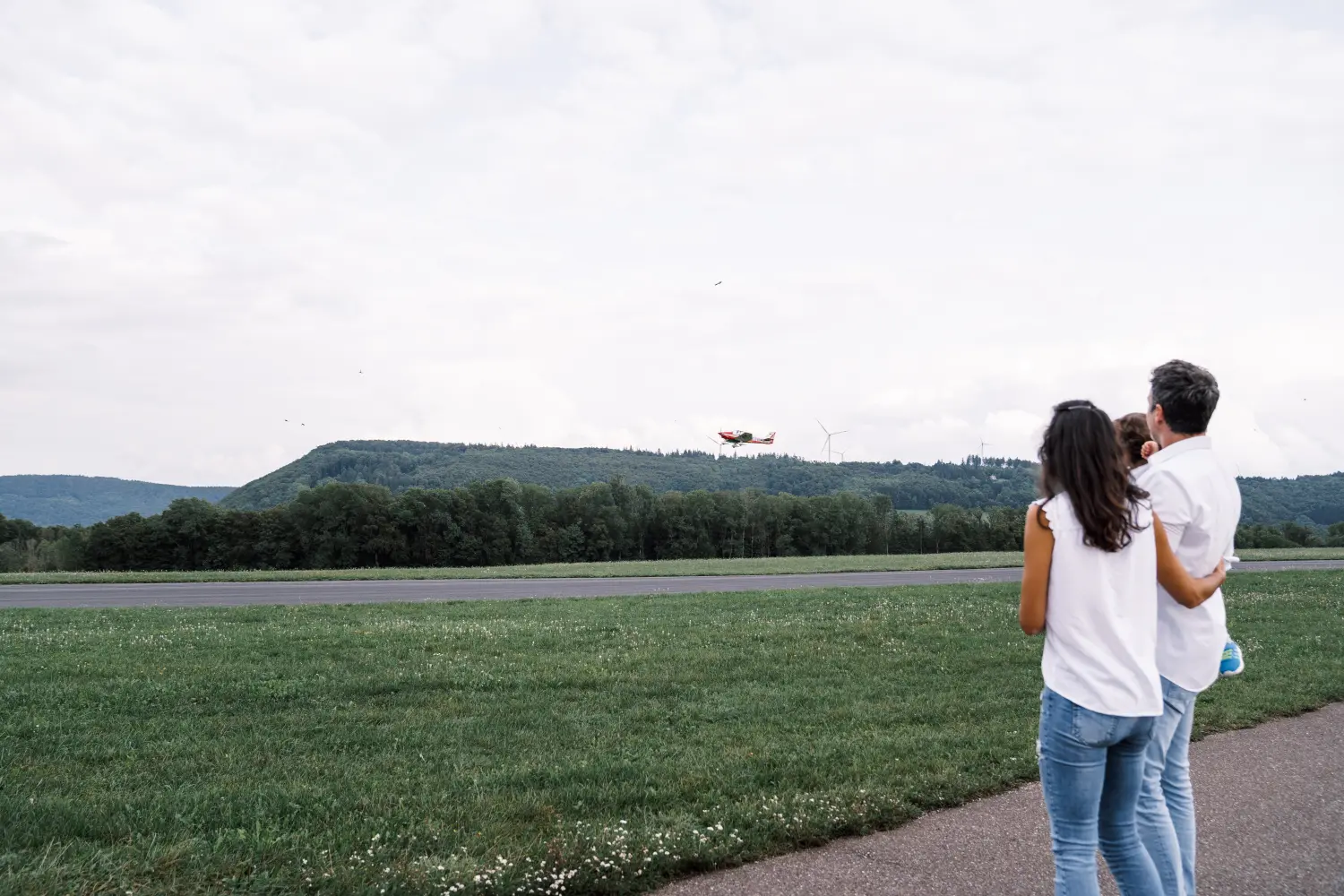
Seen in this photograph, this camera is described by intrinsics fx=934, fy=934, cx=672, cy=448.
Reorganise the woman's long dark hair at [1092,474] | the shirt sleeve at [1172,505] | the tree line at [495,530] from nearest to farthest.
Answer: the woman's long dark hair at [1092,474], the shirt sleeve at [1172,505], the tree line at [495,530]

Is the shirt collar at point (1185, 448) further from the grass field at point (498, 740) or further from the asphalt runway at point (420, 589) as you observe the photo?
the asphalt runway at point (420, 589)

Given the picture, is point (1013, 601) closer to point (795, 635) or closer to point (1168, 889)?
point (795, 635)

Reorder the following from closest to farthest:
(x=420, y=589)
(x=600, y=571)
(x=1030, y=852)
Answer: (x=1030, y=852) < (x=420, y=589) < (x=600, y=571)

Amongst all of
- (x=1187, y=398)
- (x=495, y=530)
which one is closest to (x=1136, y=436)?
(x=1187, y=398)

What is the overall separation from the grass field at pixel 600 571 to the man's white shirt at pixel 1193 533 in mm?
24383

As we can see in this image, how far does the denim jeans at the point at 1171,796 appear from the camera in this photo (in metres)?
3.73

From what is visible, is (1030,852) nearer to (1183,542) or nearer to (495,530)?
(1183,542)

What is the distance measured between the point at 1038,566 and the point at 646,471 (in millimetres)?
106803

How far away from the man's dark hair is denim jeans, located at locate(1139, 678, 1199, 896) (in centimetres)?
104

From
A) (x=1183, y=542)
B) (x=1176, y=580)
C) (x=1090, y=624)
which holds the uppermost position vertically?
(x=1183, y=542)

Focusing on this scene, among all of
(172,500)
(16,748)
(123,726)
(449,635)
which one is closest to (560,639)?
(449,635)

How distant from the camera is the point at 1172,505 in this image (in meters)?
3.64

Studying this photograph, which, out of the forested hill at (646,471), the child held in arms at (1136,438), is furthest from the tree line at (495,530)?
the child held in arms at (1136,438)

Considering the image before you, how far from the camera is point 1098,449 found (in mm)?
3264
